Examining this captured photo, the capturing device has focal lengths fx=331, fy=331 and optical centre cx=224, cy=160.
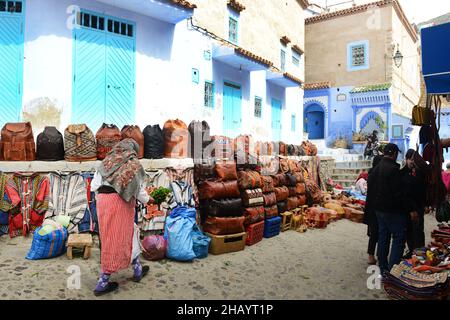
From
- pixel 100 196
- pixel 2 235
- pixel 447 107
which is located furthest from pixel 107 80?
pixel 447 107

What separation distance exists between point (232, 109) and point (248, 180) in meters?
4.93

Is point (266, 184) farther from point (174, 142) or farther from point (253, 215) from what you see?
point (174, 142)

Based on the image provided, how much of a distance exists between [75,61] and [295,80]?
29.1ft

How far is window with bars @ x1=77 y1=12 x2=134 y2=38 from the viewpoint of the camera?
23.7ft

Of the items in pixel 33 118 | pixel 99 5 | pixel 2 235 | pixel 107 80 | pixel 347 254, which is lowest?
pixel 347 254

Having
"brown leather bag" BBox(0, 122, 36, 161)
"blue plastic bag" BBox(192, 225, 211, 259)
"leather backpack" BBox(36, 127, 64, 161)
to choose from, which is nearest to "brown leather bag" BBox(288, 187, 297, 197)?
"blue plastic bag" BBox(192, 225, 211, 259)

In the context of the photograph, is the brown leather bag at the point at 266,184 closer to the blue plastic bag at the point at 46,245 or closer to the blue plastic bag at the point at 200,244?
the blue plastic bag at the point at 200,244

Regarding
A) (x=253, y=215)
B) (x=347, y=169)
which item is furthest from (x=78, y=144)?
(x=347, y=169)

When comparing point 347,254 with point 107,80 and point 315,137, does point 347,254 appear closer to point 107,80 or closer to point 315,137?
point 107,80

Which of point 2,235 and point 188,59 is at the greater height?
point 188,59

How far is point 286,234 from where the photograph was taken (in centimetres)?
739

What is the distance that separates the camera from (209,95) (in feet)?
33.3

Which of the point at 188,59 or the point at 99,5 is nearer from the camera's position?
the point at 99,5
